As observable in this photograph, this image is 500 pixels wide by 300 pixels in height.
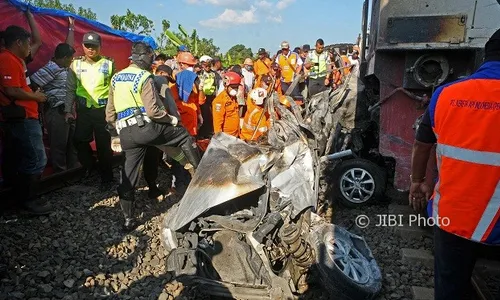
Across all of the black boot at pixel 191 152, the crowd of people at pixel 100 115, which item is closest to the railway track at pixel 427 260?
the crowd of people at pixel 100 115

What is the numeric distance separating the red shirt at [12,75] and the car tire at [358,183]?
356 cm

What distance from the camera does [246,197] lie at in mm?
3275

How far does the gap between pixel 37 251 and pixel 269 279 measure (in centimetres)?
224

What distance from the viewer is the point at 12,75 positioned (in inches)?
156

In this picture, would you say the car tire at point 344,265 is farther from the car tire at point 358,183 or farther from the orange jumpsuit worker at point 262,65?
the orange jumpsuit worker at point 262,65

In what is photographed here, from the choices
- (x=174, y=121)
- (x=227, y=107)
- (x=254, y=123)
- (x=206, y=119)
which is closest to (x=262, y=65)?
(x=206, y=119)

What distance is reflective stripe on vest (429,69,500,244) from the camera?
1.96 metres

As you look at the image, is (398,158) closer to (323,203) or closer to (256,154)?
(323,203)

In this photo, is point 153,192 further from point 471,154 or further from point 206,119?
point 471,154

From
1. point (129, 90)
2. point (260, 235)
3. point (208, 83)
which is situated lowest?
point (260, 235)

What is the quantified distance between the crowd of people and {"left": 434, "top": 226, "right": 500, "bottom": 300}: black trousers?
9.27ft

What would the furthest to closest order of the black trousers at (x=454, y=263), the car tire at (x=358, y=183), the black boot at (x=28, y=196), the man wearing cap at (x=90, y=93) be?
the man wearing cap at (x=90, y=93) < the car tire at (x=358, y=183) < the black boot at (x=28, y=196) < the black trousers at (x=454, y=263)

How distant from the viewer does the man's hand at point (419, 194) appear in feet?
8.21

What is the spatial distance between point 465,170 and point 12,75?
411 cm
